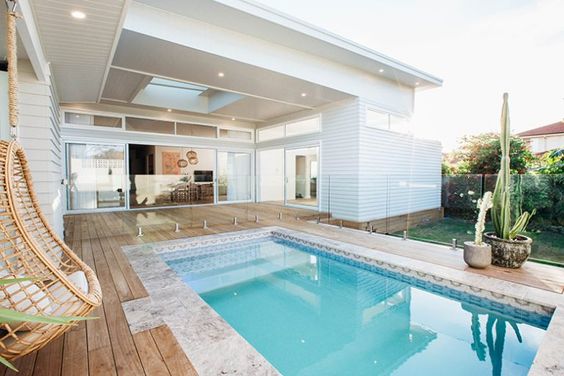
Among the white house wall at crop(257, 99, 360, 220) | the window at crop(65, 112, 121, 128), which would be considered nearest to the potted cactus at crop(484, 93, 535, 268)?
the white house wall at crop(257, 99, 360, 220)

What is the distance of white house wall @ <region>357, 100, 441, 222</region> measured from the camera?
7152 millimetres

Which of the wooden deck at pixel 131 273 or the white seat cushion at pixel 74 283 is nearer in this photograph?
the white seat cushion at pixel 74 283

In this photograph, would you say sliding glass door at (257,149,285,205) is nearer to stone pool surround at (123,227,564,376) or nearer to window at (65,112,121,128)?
stone pool surround at (123,227,564,376)

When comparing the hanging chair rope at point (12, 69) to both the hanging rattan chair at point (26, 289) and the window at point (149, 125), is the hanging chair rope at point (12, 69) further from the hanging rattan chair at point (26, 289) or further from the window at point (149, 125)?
the window at point (149, 125)

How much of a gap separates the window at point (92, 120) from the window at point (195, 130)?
1.78 m

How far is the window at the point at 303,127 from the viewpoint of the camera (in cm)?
841

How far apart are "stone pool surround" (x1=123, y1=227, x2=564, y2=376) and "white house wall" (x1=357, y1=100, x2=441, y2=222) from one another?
2992 millimetres

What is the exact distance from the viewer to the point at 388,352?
2.54 m

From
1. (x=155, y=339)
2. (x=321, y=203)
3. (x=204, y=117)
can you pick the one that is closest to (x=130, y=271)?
(x=155, y=339)

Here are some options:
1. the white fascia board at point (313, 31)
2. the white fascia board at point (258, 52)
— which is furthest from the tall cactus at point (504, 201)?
the white fascia board at point (258, 52)

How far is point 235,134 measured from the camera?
10.7 m

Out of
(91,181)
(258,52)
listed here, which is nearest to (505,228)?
(258,52)

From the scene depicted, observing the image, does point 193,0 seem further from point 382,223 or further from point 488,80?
point 488,80

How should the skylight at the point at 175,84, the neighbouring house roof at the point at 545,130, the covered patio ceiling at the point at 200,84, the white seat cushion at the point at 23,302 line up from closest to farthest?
the white seat cushion at the point at 23,302
the covered patio ceiling at the point at 200,84
the skylight at the point at 175,84
the neighbouring house roof at the point at 545,130
